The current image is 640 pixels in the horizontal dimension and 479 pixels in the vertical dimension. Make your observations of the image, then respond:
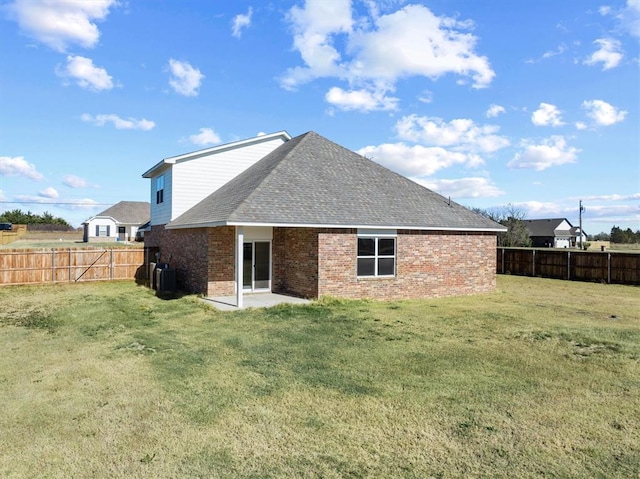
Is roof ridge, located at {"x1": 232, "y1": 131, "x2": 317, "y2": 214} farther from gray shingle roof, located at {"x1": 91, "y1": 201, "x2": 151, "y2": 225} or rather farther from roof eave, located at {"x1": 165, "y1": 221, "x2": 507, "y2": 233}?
gray shingle roof, located at {"x1": 91, "y1": 201, "x2": 151, "y2": 225}

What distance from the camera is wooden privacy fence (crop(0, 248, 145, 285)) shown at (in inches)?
728

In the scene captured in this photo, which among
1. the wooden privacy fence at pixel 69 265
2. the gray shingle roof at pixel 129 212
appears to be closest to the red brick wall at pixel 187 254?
the wooden privacy fence at pixel 69 265

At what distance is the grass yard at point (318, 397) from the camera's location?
14.2 ft

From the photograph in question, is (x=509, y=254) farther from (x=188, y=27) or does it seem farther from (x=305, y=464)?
(x=305, y=464)

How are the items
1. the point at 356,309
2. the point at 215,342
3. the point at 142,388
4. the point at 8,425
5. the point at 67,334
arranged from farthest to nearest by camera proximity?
the point at 356,309 < the point at 67,334 < the point at 215,342 < the point at 142,388 < the point at 8,425

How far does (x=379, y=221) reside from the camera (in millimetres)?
15008

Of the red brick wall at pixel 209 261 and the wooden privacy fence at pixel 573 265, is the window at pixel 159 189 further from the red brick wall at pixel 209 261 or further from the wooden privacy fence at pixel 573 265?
the wooden privacy fence at pixel 573 265

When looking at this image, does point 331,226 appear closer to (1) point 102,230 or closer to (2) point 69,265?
(2) point 69,265

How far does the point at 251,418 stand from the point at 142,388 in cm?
209

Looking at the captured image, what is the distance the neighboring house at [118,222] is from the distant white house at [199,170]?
108ft

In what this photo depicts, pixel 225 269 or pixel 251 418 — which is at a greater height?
pixel 225 269

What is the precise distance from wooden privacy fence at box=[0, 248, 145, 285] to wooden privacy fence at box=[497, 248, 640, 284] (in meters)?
22.2

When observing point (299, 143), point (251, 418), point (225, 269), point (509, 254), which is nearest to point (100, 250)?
point (225, 269)

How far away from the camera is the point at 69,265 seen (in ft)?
64.0
